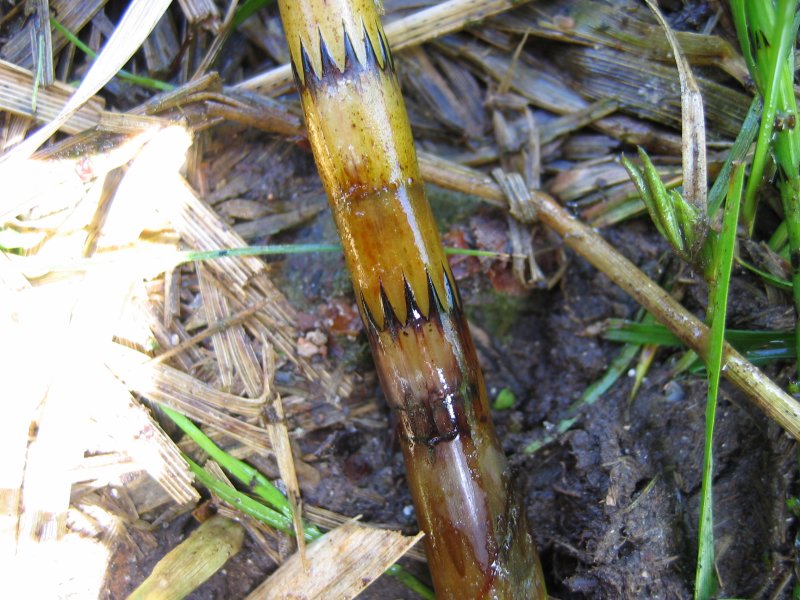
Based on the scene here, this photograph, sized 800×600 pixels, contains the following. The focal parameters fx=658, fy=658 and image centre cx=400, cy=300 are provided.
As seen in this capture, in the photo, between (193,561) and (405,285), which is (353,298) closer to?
(405,285)

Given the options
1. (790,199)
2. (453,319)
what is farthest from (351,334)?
(790,199)

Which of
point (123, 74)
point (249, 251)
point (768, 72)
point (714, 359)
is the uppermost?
A: point (123, 74)

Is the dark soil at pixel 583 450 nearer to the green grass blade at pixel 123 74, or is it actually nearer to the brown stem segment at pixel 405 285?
the brown stem segment at pixel 405 285

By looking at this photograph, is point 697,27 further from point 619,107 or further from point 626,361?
point 626,361

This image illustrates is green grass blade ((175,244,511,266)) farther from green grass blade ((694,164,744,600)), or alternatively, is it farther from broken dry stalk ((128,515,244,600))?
green grass blade ((694,164,744,600))

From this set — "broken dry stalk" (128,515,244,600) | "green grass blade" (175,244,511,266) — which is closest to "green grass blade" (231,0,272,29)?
"green grass blade" (175,244,511,266)

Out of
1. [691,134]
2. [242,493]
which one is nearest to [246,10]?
[691,134]

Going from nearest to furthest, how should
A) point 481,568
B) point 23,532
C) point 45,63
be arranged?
point 481,568 < point 23,532 < point 45,63
